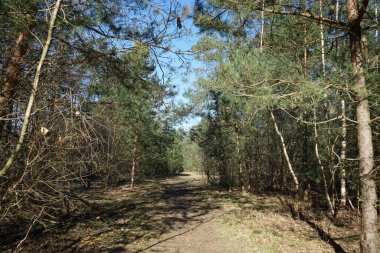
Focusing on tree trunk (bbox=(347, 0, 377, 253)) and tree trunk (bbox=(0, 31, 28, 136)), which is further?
tree trunk (bbox=(347, 0, 377, 253))

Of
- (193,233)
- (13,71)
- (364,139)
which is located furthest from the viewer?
(193,233)

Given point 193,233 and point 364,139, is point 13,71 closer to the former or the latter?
point 193,233

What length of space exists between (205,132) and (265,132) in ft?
13.1

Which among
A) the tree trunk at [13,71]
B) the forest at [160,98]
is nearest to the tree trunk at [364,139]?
the forest at [160,98]

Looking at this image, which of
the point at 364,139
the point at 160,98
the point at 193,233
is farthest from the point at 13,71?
the point at 364,139

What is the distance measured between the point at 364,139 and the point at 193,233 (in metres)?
4.71

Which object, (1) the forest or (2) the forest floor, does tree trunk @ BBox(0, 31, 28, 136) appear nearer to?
(1) the forest

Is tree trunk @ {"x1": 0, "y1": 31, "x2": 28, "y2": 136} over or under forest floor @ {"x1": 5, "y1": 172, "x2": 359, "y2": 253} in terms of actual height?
over

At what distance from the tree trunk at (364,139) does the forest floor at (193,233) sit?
1920 millimetres

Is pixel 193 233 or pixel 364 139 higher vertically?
pixel 364 139

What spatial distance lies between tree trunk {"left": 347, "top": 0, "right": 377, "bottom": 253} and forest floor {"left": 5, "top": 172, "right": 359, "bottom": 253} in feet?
6.30

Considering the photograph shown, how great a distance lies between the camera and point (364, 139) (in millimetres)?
4641

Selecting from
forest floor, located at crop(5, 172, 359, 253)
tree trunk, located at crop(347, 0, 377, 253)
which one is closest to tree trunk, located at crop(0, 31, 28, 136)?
forest floor, located at crop(5, 172, 359, 253)

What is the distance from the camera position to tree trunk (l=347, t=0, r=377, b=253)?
449 cm
